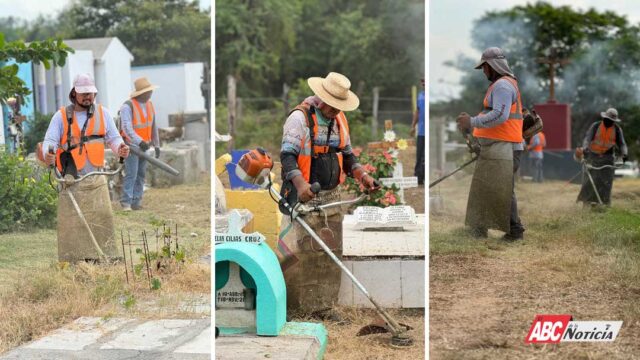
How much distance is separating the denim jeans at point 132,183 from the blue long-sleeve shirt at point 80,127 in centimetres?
15

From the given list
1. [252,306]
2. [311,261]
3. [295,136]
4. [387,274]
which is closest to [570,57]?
[295,136]

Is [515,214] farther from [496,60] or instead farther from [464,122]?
[496,60]

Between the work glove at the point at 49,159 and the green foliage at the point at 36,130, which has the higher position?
the green foliage at the point at 36,130

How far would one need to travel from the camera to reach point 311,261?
5.76 meters

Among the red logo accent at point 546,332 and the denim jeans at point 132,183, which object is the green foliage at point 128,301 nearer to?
the denim jeans at point 132,183

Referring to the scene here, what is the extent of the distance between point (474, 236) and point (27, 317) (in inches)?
104

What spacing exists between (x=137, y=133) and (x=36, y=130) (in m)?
0.61

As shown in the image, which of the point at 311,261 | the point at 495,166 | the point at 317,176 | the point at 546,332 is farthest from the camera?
the point at 311,261

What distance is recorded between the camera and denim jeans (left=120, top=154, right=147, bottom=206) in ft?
17.7

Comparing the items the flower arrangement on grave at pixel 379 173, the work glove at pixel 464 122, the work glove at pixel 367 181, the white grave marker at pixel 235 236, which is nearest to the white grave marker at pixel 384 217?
the flower arrangement on grave at pixel 379 173

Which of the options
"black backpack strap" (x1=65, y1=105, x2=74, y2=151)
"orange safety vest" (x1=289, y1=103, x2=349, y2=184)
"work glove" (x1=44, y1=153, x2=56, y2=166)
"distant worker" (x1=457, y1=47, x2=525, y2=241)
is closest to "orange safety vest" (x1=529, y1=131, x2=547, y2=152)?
"distant worker" (x1=457, y1=47, x2=525, y2=241)

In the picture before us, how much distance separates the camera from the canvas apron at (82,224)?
532 cm

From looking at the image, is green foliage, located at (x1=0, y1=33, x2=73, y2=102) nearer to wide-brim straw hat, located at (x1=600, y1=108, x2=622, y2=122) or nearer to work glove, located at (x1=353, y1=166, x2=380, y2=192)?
work glove, located at (x1=353, y1=166, x2=380, y2=192)

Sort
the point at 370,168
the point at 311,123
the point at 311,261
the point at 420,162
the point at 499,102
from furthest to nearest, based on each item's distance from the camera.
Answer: the point at 420,162 < the point at 370,168 < the point at 311,261 < the point at 311,123 < the point at 499,102
